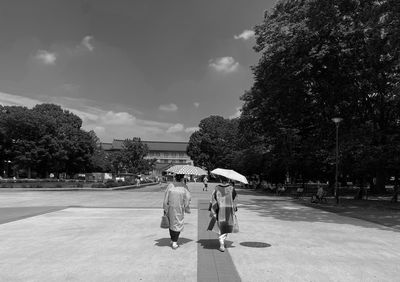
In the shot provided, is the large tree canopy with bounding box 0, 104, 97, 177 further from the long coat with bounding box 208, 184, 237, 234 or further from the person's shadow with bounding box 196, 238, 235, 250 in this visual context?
the long coat with bounding box 208, 184, 237, 234

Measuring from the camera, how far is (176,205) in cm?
929

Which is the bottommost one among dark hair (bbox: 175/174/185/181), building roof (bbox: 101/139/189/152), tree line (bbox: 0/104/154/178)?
dark hair (bbox: 175/174/185/181)

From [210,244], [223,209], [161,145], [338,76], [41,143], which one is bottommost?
[210,244]

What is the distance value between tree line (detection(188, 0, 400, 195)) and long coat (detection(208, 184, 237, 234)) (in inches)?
573

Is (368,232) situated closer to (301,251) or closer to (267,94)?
(301,251)

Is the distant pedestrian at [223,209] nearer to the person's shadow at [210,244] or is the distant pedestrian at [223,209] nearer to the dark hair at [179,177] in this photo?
the person's shadow at [210,244]

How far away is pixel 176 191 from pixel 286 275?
3.23m

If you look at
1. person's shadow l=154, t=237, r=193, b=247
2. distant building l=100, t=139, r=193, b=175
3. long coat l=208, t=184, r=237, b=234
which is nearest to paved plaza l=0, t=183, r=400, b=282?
person's shadow l=154, t=237, r=193, b=247

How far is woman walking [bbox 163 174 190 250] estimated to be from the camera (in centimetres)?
922

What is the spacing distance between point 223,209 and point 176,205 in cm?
102

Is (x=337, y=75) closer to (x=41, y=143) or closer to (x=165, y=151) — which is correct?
(x=41, y=143)

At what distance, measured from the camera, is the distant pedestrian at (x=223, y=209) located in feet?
30.0

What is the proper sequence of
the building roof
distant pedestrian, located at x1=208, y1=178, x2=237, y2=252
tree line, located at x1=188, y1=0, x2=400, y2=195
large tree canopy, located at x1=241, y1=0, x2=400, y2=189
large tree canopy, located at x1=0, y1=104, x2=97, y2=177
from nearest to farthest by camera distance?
distant pedestrian, located at x1=208, y1=178, x2=237, y2=252 → tree line, located at x1=188, y1=0, x2=400, y2=195 → large tree canopy, located at x1=241, y1=0, x2=400, y2=189 → large tree canopy, located at x1=0, y1=104, x2=97, y2=177 → the building roof

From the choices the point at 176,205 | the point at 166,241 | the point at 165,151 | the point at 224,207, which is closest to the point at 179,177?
the point at 176,205
